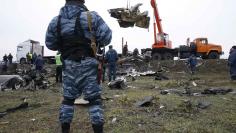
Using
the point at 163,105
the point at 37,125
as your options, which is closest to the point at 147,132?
the point at 37,125

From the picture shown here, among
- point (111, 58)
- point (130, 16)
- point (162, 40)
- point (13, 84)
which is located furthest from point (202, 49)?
point (13, 84)

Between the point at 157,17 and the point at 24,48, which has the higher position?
the point at 157,17

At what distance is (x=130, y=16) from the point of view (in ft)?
81.1

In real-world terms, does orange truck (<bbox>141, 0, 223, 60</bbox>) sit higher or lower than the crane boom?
lower

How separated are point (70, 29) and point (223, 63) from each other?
3293 centimetres

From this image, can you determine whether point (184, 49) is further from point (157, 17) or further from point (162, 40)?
point (157, 17)

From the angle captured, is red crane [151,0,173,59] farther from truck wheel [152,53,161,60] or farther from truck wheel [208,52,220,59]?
truck wheel [208,52,220,59]

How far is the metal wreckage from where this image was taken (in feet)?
80.0

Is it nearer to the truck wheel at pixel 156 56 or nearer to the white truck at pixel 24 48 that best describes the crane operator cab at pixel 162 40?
the truck wheel at pixel 156 56

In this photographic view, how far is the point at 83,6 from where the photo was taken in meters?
5.97

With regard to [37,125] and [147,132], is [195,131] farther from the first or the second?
[37,125]

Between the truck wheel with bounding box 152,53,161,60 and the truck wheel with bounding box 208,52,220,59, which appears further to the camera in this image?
the truck wheel with bounding box 208,52,220,59

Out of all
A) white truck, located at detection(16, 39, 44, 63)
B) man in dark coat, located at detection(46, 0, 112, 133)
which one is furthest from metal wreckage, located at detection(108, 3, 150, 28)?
white truck, located at detection(16, 39, 44, 63)

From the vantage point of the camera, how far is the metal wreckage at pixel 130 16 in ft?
80.0
